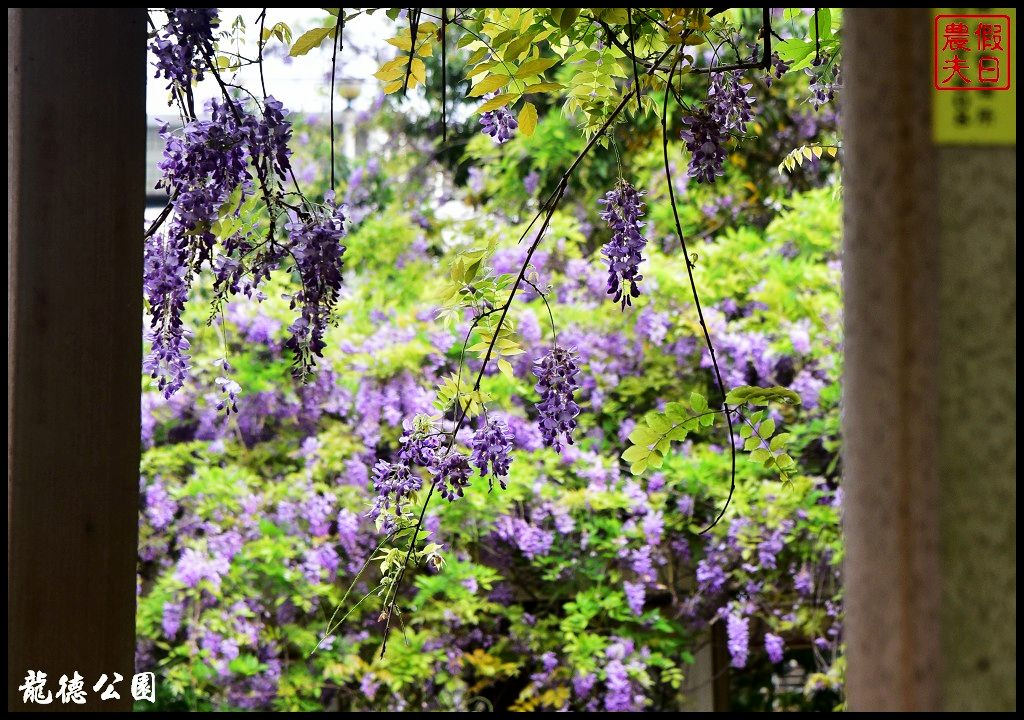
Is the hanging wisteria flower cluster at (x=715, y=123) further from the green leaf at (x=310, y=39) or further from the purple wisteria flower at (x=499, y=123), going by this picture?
→ the green leaf at (x=310, y=39)

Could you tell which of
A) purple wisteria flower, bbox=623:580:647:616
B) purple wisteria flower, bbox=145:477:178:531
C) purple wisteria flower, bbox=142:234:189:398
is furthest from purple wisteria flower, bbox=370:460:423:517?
purple wisteria flower, bbox=145:477:178:531

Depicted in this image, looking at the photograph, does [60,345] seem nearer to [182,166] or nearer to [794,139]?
[182,166]

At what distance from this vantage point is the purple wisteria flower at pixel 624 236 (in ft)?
5.94

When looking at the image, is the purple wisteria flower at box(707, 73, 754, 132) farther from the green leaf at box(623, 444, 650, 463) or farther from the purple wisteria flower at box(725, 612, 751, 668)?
the purple wisteria flower at box(725, 612, 751, 668)

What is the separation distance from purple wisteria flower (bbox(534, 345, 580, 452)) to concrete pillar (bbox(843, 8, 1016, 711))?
111 centimetres

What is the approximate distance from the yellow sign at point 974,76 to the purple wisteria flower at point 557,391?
112 centimetres

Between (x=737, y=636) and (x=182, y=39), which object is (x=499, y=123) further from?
(x=737, y=636)

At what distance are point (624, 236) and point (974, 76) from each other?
1.04m

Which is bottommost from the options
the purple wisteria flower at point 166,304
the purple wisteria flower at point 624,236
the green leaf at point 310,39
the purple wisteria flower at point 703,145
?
the purple wisteria flower at point 166,304

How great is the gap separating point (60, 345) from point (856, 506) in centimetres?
75

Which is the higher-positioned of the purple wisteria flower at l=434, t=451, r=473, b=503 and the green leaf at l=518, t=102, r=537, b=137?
the green leaf at l=518, t=102, r=537, b=137

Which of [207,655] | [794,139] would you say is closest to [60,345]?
[207,655]

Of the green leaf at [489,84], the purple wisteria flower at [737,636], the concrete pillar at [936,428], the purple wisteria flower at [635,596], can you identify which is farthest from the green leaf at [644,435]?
the purple wisteria flower at [737,636]

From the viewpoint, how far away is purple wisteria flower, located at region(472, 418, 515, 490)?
6.18ft
